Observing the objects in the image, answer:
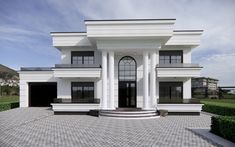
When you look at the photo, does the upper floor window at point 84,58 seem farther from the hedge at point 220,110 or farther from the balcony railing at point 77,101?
the hedge at point 220,110

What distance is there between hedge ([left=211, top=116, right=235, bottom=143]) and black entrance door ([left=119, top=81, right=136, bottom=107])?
1035 centimetres

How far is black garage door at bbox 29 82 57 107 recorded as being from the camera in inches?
1009

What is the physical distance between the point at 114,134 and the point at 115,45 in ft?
31.1

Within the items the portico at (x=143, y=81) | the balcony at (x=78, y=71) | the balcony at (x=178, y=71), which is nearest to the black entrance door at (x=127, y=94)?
the portico at (x=143, y=81)

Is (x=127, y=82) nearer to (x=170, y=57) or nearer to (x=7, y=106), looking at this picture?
(x=170, y=57)

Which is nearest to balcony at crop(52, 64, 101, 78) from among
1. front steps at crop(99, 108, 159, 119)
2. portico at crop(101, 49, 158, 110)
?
portico at crop(101, 49, 158, 110)

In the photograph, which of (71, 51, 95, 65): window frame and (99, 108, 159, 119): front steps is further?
(71, 51, 95, 65): window frame

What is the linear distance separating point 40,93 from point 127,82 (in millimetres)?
10584

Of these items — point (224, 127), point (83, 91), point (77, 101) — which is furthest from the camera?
point (83, 91)

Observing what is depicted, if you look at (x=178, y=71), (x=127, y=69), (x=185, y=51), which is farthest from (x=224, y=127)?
(x=185, y=51)

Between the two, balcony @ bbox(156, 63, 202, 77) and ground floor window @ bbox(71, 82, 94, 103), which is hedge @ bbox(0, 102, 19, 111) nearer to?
ground floor window @ bbox(71, 82, 94, 103)

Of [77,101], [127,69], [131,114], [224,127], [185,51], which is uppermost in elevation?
[185,51]

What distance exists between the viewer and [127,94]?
70.5 feet

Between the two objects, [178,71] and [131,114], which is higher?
[178,71]
